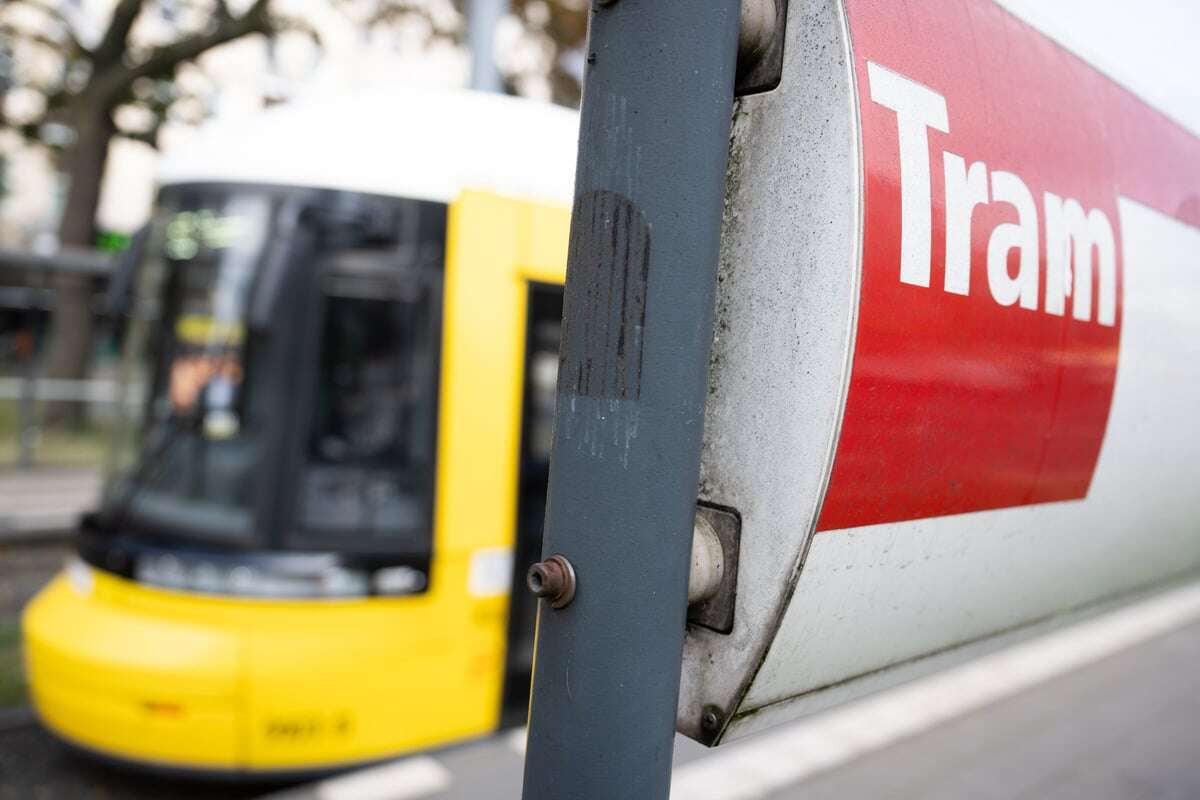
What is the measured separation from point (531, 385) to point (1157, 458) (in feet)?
10.2

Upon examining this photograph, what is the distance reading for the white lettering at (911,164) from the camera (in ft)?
3.27

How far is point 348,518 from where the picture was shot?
13.3 feet

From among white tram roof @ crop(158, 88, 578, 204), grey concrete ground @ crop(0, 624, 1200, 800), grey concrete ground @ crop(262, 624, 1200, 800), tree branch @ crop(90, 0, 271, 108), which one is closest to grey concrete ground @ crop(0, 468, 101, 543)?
grey concrete ground @ crop(0, 624, 1200, 800)

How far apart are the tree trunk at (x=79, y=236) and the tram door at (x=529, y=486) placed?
10.3m

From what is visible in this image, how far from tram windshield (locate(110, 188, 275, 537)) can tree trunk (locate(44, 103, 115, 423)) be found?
31.2 feet

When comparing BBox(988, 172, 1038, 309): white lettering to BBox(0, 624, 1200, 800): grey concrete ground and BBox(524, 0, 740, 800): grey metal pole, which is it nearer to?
BBox(524, 0, 740, 800): grey metal pole

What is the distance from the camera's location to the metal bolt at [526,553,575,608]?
3.33ft

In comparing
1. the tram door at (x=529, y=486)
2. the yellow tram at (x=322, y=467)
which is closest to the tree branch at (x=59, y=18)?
the yellow tram at (x=322, y=467)

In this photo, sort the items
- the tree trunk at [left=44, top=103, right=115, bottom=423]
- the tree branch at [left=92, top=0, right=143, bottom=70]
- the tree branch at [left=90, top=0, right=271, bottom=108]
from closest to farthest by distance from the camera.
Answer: the tree branch at [left=90, top=0, right=271, bottom=108] < the tree trunk at [left=44, top=103, right=115, bottom=423] < the tree branch at [left=92, top=0, right=143, bottom=70]

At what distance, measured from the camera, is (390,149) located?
414 centimetres

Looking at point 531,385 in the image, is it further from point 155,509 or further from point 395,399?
point 155,509

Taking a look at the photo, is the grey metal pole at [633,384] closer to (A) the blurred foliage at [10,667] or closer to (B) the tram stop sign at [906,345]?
(B) the tram stop sign at [906,345]

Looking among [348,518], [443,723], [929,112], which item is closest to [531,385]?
[348,518]

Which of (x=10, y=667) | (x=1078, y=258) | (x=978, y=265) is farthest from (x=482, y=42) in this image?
(x=978, y=265)
